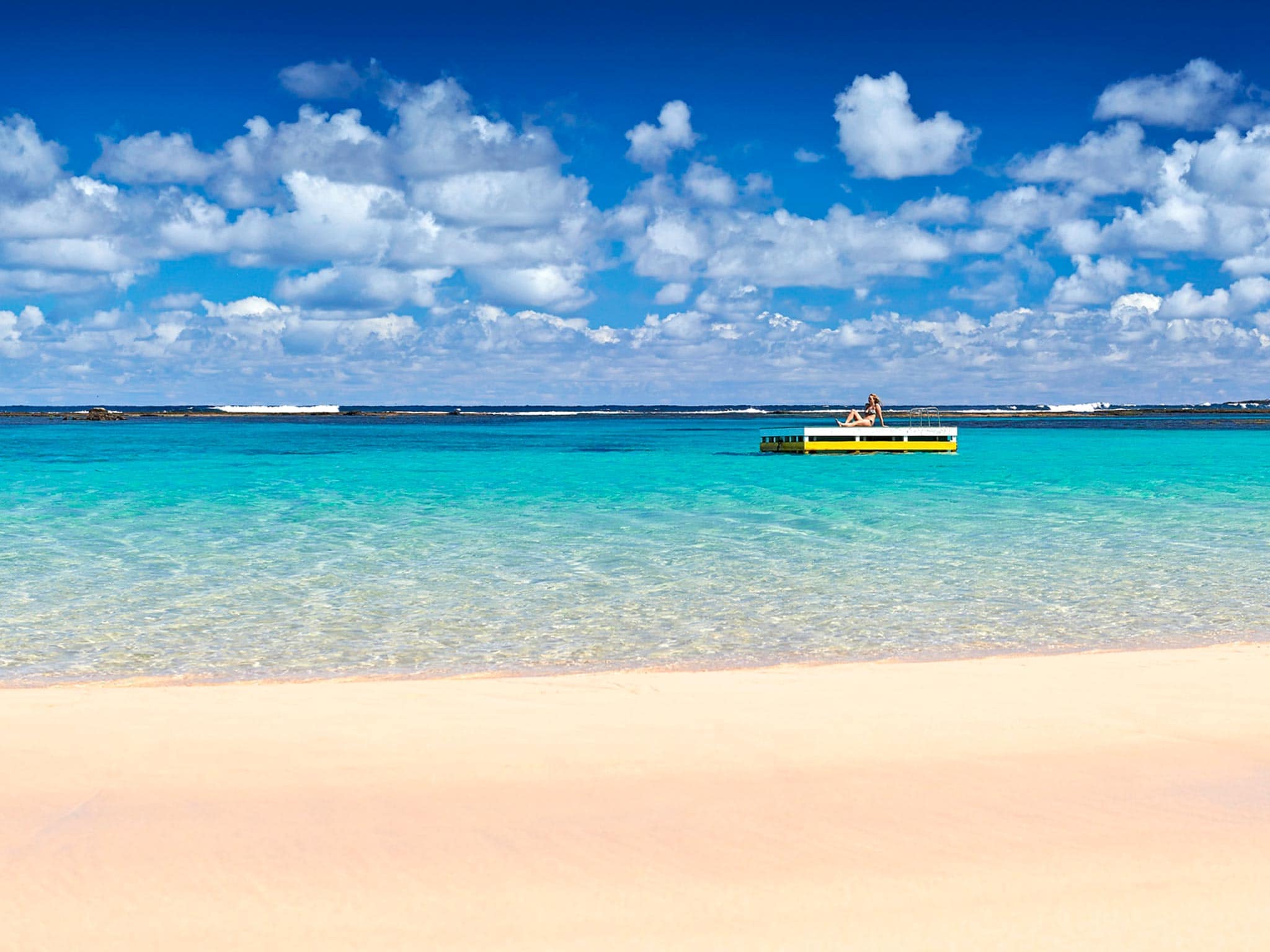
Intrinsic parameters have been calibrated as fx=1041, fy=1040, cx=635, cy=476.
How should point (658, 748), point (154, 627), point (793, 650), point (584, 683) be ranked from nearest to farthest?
point (658, 748) → point (584, 683) → point (793, 650) → point (154, 627)

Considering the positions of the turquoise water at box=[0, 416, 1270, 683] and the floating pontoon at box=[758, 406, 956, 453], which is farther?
the floating pontoon at box=[758, 406, 956, 453]

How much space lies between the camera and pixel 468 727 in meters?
7.30

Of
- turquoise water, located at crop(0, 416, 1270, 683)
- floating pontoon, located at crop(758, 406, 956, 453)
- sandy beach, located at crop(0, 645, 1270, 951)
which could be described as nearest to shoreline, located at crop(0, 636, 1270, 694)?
turquoise water, located at crop(0, 416, 1270, 683)

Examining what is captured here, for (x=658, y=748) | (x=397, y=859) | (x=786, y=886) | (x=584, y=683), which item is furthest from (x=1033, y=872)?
(x=584, y=683)

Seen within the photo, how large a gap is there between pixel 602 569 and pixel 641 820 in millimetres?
10663

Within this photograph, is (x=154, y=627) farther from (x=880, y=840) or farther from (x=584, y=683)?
(x=880, y=840)

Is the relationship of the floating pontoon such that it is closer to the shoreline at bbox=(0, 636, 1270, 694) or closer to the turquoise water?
the turquoise water

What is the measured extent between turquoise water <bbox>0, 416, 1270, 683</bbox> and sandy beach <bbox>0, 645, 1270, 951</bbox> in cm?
273

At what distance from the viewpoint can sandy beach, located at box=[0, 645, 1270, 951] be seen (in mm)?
4574

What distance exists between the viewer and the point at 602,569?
16.3 meters

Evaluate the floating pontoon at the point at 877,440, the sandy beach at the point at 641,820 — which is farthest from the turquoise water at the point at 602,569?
the floating pontoon at the point at 877,440

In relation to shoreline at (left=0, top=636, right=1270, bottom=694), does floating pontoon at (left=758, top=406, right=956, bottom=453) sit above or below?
above

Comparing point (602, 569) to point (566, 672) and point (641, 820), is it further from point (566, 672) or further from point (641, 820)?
point (641, 820)

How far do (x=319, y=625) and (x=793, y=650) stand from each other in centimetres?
543
